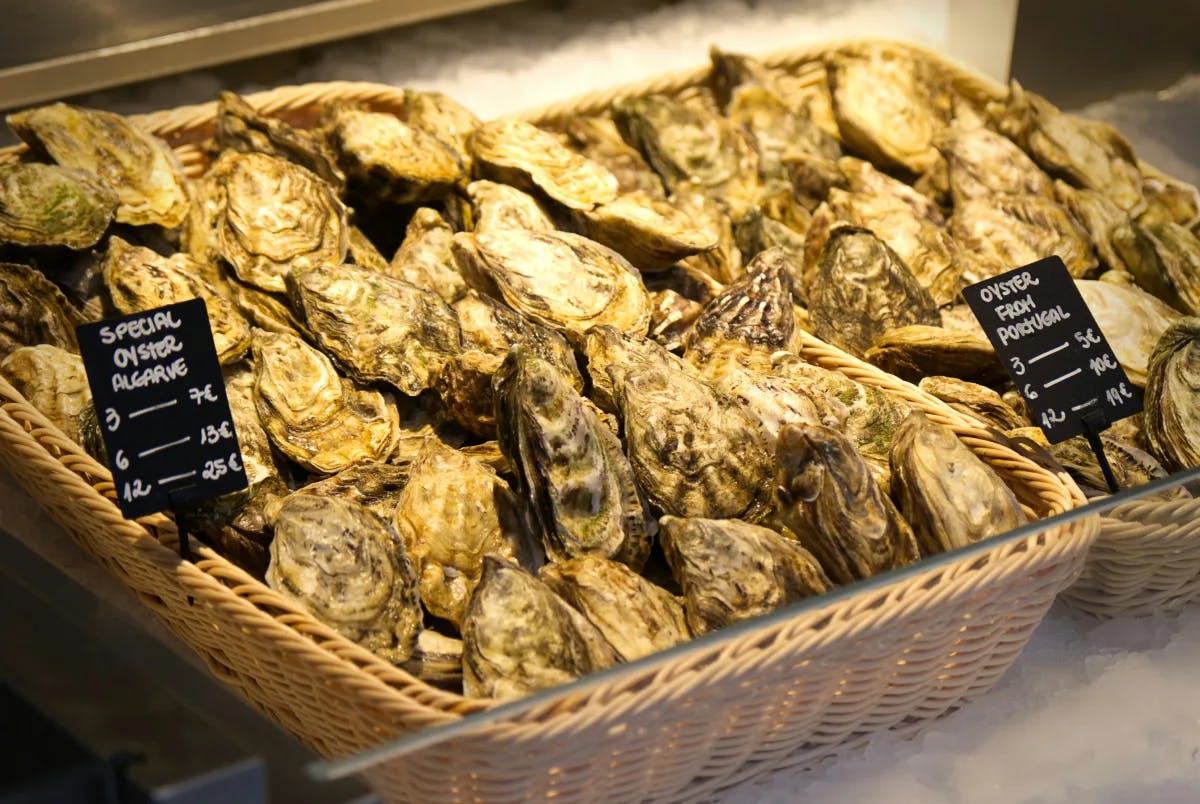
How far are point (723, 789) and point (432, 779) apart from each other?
17.5 inches

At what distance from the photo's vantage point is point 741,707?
4.58 ft

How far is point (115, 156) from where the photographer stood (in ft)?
6.78

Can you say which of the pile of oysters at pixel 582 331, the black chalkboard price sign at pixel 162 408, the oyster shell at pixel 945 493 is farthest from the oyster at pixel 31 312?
the oyster shell at pixel 945 493

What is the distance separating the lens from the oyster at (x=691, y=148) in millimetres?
2533

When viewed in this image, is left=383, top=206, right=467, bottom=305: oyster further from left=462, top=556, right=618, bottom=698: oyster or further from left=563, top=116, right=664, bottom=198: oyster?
left=462, top=556, right=618, bottom=698: oyster

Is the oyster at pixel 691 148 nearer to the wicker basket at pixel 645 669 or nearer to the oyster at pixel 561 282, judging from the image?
the oyster at pixel 561 282

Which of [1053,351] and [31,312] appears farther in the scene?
[31,312]

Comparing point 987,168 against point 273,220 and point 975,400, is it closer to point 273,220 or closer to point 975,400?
point 975,400

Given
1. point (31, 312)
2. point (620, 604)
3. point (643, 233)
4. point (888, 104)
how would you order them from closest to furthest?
1. point (620, 604)
2. point (31, 312)
3. point (643, 233)
4. point (888, 104)

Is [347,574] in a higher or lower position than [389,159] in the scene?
lower

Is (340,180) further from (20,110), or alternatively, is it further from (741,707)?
(741,707)

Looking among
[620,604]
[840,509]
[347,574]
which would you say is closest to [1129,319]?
[840,509]

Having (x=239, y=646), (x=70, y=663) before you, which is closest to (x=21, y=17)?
(x=239, y=646)

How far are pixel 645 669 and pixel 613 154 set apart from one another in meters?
1.53
